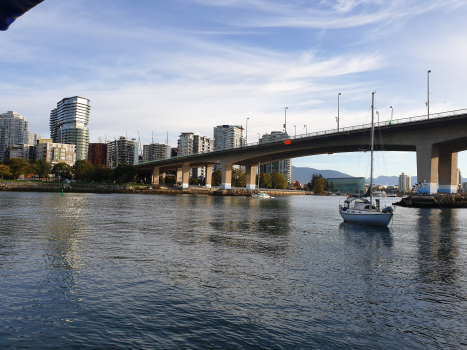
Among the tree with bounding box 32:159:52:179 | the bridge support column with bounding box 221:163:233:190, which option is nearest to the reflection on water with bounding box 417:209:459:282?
the bridge support column with bounding box 221:163:233:190

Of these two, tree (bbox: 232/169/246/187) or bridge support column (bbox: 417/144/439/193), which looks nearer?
bridge support column (bbox: 417/144/439/193)

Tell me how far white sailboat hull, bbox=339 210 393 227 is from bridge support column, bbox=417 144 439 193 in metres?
37.1

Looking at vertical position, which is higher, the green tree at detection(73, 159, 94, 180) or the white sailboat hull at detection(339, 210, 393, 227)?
the green tree at detection(73, 159, 94, 180)

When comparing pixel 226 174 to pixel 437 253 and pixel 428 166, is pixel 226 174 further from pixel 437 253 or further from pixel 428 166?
pixel 437 253

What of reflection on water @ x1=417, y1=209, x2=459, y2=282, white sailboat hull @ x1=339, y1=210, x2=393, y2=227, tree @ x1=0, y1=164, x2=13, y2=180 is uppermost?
tree @ x1=0, y1=164, x2=13, y2=180

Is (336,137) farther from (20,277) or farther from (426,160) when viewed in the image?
(20,277)

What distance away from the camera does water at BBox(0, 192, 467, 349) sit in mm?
10125

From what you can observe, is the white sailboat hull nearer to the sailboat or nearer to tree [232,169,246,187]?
the sailboat

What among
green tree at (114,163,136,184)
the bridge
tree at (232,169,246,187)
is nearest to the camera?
the bridge

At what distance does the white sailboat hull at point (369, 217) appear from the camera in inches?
1497

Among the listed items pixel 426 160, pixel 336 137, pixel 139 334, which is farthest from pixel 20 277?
pixel 336 137

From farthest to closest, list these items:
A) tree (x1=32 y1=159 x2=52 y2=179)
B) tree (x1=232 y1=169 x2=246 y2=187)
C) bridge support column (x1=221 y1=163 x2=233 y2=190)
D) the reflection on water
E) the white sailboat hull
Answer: tree (x1=232 y1=169 x2=246 y2=187)
tree (x1=32 y1=159 x2=52 y2=179)
bridge support column (x1=221 y1=163 x2=233 y2=190)
the white sailboat hull
the reflection on water

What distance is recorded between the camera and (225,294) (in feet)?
45.3

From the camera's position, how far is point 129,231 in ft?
102
